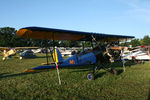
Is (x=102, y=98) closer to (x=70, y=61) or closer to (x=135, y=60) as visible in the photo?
(x=70, y=61)

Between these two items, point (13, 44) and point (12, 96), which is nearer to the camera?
point (12, 96)

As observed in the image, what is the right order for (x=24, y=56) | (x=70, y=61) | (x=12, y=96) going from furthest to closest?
1. (x=24, y=56)
2. (x=70, y=61)
3. (x=12, y=96)

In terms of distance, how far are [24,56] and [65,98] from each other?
1935cm

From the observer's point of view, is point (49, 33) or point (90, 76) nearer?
point (90, 76)

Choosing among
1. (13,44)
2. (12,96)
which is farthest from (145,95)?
(13,44)

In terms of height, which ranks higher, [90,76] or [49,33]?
[49,33]

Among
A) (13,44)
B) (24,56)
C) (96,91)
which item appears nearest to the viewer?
(96,91)

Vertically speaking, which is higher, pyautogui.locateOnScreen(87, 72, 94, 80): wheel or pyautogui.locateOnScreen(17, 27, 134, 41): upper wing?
pyautogui.locateOnScreen(17, 27, 134, 41): upper wing

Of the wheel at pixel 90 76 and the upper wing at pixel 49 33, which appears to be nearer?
the upper wing at pixel 49 33

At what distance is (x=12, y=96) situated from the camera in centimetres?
403

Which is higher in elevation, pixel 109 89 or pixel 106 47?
pixel 106 47

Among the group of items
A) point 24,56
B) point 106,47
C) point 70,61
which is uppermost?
point 106,47

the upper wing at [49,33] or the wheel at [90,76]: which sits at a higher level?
the upper wing at [49,33]

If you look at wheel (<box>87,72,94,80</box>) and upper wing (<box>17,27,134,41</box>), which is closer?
upper wing (<box>17,27,134,41</box>)
